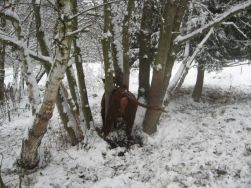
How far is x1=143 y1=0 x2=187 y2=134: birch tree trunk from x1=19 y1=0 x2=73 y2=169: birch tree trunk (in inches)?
85.5

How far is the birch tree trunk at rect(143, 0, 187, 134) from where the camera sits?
5734 mm

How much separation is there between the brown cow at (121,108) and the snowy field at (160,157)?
358 mm

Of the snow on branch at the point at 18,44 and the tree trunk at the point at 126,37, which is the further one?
the tree trunk at the point at 126,37

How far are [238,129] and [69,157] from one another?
137 inches

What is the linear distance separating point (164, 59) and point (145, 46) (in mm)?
842

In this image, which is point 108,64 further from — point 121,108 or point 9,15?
point 9,15

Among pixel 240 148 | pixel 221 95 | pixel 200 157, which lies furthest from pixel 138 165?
pixel 221 95

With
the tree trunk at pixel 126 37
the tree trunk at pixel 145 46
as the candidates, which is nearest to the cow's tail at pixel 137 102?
the tree trunk at pixel 126 37

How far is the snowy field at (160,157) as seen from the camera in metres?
4.79

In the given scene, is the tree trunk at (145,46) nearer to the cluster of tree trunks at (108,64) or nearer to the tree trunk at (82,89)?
the cluster of tree trunks at (108,64)

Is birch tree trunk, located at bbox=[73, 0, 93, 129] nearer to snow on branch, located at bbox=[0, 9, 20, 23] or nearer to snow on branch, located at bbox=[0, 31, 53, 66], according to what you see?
snow on branch, located at bbox=[0, 31, 53, 66]

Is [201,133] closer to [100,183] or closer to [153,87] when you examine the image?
[153,87]

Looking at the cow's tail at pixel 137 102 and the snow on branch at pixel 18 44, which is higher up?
the snow on branch at pixel 18 44

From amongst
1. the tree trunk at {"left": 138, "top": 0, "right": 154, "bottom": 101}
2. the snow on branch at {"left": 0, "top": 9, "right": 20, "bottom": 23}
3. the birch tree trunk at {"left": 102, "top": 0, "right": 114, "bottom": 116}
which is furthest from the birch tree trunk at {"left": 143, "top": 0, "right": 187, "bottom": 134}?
the snow on branch at {"left": 0, "top": 9, "right": 20, "bottom": 23}
